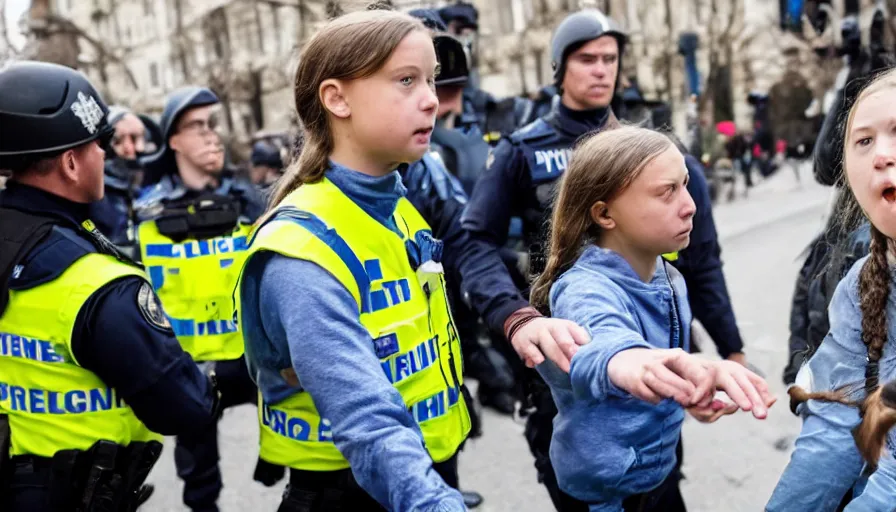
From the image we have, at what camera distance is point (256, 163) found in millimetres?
9492

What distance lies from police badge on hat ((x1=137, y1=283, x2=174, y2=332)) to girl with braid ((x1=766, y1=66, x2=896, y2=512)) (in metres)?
1.54

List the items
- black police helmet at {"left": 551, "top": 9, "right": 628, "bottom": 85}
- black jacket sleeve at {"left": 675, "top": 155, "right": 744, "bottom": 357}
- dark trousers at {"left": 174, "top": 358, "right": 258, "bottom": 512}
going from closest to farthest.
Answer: black jacket sleeve at {"left": 675, "top": 155, "right": 744, "bottom": 357}, black police helmet at {"left": 551, "top": 9, "right": 628, "bottom": 85}, dark trousers at {"left": 174, "top": 358, "right": 258, "bottom": 512}

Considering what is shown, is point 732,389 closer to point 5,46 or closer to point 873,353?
point 873,353

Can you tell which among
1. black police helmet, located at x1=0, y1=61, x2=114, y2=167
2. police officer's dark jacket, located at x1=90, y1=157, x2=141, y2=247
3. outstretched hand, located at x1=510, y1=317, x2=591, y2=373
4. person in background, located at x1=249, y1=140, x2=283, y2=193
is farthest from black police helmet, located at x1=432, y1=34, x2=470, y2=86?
person in background, located at x1=249, y1=140, x2=283, y2=193

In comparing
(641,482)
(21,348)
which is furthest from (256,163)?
(641,482)

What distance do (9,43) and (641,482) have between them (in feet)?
30.6

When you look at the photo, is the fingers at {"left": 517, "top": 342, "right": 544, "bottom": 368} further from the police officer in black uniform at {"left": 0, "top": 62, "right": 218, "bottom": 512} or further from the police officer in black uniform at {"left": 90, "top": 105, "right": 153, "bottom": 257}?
the police officer in black uniform at {"left": 90, "top": 105, "right": 153, "bottom": 257}

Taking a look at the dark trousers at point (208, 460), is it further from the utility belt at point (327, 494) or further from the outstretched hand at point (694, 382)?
the outstretched hand at point (694, 382)

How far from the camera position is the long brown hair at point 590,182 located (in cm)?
215

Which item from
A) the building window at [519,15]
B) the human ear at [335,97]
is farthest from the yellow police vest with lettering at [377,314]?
the building window at [519,15]

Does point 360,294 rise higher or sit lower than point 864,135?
lower

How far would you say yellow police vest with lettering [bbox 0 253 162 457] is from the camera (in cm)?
229

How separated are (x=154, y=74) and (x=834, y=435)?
26020mm

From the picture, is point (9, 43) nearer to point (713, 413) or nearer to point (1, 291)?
point (1, 291)
